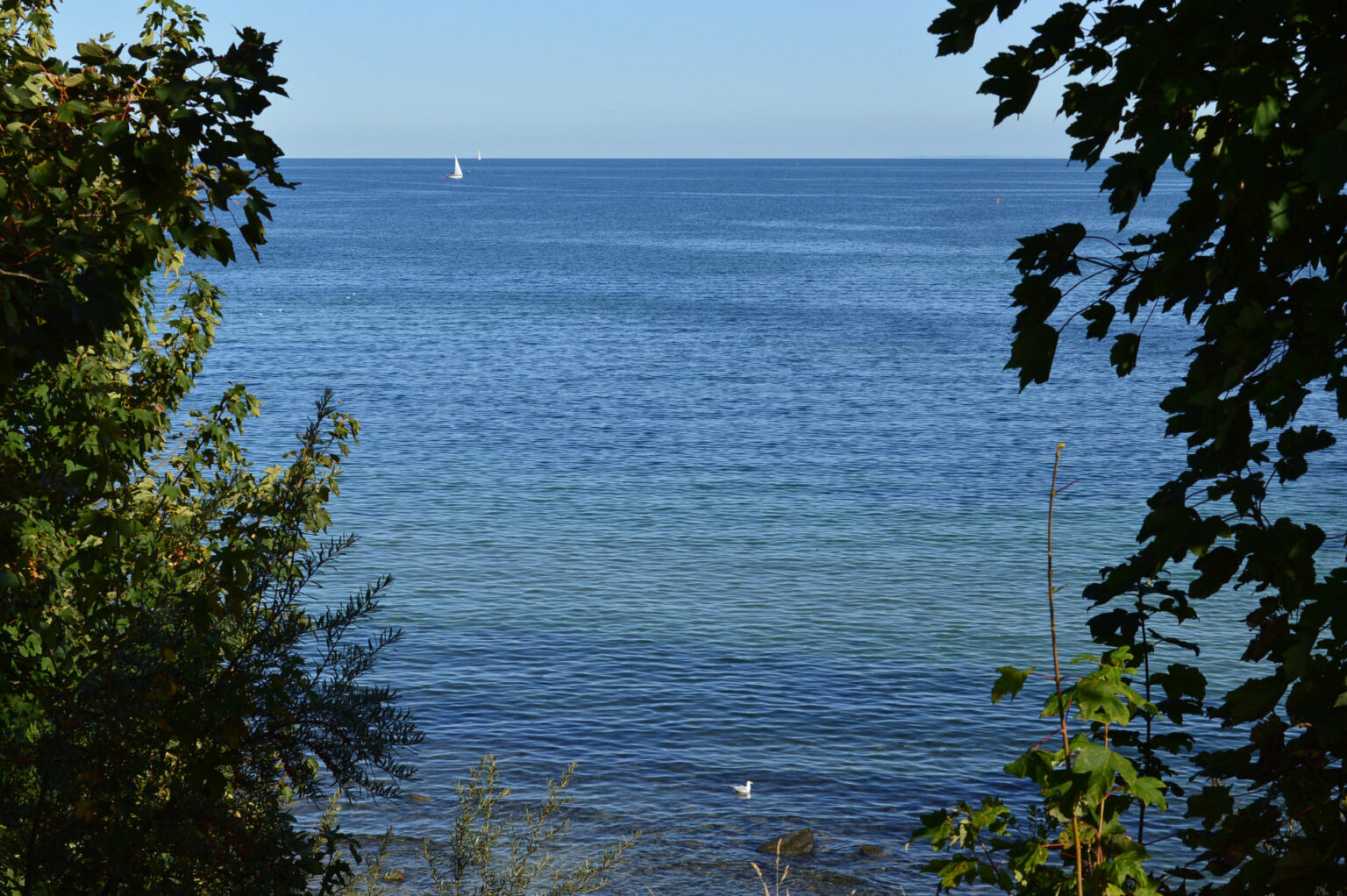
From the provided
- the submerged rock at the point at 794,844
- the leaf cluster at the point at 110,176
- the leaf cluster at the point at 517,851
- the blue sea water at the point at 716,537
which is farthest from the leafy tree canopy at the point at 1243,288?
the submerged rock at the point at 794,844

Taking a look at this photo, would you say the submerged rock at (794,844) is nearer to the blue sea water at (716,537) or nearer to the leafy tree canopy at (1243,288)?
the blue sea water at (716,537)

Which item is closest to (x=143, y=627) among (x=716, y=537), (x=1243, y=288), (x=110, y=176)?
(x=110, y=176)

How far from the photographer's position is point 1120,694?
3.99 meters

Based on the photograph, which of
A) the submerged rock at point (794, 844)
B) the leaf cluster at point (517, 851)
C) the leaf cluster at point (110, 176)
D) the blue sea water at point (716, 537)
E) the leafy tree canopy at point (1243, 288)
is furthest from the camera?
the blue sea water at point (716, 537)

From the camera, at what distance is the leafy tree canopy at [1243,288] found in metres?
3.53

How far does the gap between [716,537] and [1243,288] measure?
29948 millimetres

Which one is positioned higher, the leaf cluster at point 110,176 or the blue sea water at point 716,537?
the blue sea water at point 716,537

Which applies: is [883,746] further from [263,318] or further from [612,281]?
[612,281]

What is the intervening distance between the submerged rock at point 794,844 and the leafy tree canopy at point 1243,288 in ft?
45.2

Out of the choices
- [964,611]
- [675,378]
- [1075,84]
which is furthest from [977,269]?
[1075,84]

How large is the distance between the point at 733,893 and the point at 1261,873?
43.8ft

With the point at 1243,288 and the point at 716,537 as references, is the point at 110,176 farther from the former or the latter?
the point at 716,537

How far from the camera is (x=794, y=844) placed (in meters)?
17.4

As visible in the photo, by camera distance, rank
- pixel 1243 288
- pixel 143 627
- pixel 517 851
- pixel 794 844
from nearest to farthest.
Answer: pixel 1243 288 → pixel 143 627 → pixel 517 851 → pixel 794 844
